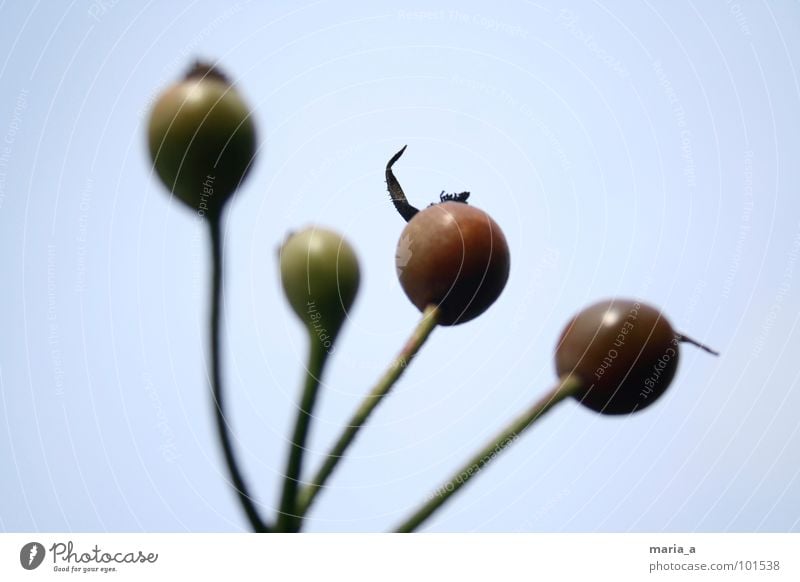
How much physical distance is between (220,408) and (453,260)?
24cm

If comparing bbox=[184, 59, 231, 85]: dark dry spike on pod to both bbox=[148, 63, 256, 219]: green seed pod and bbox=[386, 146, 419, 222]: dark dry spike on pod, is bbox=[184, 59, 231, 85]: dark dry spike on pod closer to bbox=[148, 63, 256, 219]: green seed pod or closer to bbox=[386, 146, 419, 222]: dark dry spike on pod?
bbox=[148, 63, 256, 219]: green seed pod

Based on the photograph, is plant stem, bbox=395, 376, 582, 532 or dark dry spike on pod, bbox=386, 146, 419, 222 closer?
plant stem, bbox=395, 376, 582, 532

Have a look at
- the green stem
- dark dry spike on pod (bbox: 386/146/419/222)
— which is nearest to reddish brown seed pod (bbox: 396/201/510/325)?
dark dry spike on pod (bbox: 386/146/419/222)

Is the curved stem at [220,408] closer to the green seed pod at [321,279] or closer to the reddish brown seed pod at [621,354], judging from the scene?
the green seed pod at [321,279]

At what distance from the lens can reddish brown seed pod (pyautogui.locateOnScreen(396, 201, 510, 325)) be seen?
72cm

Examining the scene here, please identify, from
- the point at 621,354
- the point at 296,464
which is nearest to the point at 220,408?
the point at 296,464

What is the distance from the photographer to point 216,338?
67cm

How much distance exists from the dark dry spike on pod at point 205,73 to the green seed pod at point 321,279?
0.16 m

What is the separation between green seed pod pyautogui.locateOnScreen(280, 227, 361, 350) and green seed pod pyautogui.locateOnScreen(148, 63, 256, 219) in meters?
0.08

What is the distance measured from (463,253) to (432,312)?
0.20 ft

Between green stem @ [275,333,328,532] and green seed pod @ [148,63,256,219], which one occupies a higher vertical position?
green seed pod @ [148,63,256,219]

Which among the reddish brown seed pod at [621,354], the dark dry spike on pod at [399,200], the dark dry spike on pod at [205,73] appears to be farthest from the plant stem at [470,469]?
the dark dry spike on pod at [205,73]

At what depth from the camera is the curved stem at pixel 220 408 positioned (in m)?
0.65
